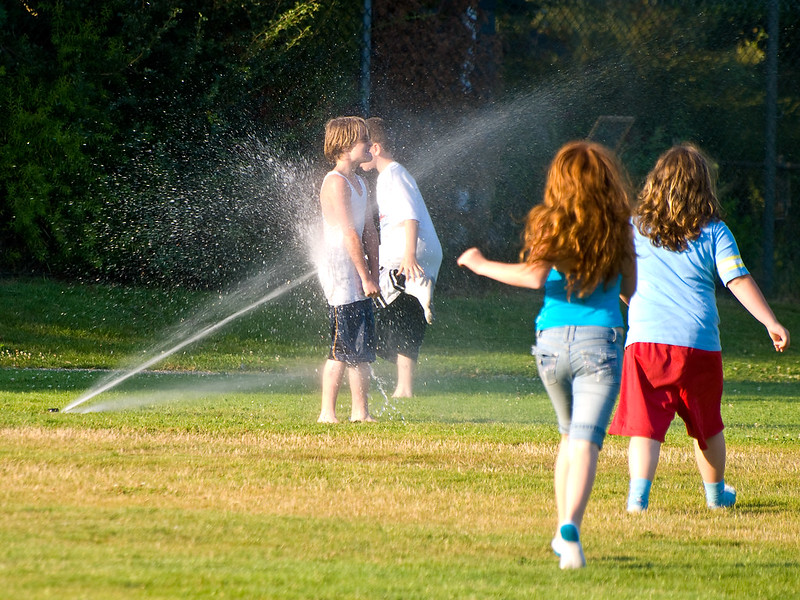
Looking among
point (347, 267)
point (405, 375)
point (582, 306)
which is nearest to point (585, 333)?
point (582, 306)

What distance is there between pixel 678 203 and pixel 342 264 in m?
2.55

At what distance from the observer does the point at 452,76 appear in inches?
575

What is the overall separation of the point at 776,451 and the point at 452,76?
29.0ft

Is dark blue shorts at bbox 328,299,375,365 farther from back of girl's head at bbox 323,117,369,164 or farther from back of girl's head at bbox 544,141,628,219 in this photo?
back of girl's head at bbox 544,141,628,219

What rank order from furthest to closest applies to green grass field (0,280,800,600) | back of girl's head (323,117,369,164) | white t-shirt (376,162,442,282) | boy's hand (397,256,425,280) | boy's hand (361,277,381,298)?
white t-shirt (376,162,442,282) → boy's hand (397,256,425,280) → back of girl's head (323,117,369,164) → boy's hand (361,277,381,298) → green grass field (0,280,800,600)

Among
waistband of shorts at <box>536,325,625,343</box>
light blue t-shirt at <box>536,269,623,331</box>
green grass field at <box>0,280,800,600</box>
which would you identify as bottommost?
green grass field at <box>0,280,800,600</box>

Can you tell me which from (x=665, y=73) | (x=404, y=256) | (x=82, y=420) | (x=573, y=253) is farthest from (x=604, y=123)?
(x=573, y=253)

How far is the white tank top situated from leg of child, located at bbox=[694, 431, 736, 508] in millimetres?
2566

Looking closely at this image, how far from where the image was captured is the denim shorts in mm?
Answer: 3982

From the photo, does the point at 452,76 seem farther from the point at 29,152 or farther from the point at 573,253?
the point at 573,253

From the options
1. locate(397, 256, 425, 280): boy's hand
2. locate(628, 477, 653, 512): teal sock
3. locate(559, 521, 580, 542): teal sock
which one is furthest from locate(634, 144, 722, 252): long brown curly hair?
locate(397, 256, 425, 280): boy's hand

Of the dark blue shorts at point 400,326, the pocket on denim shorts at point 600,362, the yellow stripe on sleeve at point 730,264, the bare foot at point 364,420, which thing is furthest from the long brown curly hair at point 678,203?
the dark blue shorts at point 400,326

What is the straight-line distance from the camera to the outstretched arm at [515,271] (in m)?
3.92

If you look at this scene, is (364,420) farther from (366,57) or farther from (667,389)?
(366,57)
